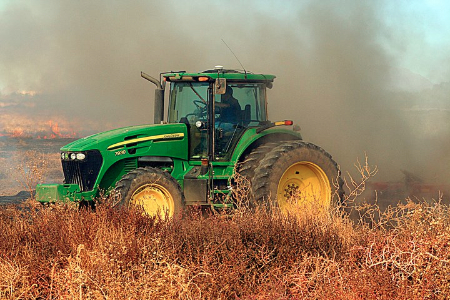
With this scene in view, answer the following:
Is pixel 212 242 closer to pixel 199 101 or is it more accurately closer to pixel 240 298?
pixel 240 298

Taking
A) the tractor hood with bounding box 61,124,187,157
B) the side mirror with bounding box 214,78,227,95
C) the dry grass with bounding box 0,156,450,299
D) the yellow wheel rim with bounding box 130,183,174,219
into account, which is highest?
the side mirror with bounding box 214,78,227,95

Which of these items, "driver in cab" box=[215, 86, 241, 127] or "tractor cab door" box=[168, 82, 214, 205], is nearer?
"tractor cab door" box=[168, 82, 214, 205]

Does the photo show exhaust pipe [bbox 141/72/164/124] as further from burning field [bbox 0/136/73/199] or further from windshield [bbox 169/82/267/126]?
burning field [bbox 0/136/73/199]

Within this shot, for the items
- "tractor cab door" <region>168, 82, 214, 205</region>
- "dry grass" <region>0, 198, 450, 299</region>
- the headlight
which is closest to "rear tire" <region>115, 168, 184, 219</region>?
"tractor cab door" <region>168, 82, 214, 205</region>

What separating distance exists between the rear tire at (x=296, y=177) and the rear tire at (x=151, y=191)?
1.28 metres

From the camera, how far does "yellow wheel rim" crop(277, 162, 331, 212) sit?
36.0ft

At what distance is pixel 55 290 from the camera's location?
6207 mm

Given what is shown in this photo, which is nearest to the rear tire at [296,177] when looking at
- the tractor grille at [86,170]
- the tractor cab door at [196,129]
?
the tractor cab door at [196,129]

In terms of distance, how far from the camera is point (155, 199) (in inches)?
401

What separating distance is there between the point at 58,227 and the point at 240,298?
→ 2630mm

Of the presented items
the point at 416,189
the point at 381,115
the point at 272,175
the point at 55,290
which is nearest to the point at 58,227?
the point at 55,290

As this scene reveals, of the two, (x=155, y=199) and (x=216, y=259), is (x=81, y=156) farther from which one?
(x=216, y=259)

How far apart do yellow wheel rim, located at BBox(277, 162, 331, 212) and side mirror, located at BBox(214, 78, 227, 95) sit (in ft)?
5.53

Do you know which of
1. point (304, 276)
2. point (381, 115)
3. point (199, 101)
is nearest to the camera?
point (304, 276)
